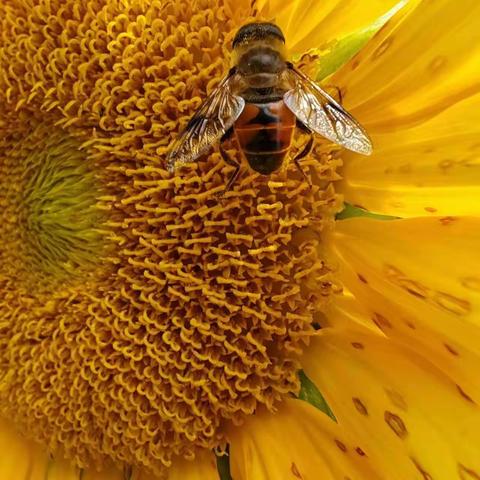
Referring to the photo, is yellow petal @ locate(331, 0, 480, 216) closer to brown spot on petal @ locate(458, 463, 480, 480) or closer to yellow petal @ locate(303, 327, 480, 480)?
yellow petal @ locate(303, 327, 480, 480)

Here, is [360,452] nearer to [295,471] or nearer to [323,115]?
[295,471]

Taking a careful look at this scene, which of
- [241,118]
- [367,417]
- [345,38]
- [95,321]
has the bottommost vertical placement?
[367,417]

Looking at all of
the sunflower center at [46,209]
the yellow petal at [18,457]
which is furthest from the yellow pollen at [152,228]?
the yellow petal at [18,457]

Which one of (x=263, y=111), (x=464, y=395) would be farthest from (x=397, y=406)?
(x=263, y=111)

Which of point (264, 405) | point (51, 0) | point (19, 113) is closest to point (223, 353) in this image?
point (264, 405)

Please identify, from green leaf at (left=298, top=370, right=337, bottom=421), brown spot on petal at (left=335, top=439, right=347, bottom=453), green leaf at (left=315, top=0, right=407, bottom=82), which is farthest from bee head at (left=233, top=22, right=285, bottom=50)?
brown spot on petal at (left=335, top=439, right=347, bottom=453)

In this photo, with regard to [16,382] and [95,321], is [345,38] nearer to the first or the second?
[95,321]
